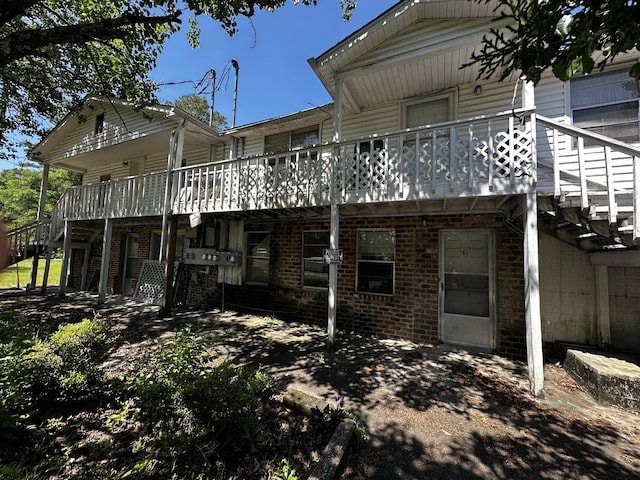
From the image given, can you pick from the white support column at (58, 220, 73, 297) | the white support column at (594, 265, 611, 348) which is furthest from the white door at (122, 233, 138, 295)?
the white support column at (594, 265, 611, 348)

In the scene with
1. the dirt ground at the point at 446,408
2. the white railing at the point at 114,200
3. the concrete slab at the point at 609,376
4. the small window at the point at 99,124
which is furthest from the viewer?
the small window at the point at 99,124

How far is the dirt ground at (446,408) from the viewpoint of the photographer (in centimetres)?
269

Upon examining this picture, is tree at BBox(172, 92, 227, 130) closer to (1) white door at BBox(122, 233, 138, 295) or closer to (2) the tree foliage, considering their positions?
(2) the tree foliage

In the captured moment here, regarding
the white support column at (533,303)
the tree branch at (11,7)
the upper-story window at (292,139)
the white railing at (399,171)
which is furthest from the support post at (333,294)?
the tree branch at (11,7)

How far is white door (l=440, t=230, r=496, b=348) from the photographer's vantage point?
585 cm

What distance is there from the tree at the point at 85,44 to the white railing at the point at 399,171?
2963mm

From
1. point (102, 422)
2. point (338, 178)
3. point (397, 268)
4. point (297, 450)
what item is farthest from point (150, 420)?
point (397, 268)

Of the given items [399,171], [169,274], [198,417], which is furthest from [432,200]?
[169,274]

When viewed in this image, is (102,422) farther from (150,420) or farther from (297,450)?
(297,450)

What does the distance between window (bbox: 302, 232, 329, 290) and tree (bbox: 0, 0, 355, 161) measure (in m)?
5.20

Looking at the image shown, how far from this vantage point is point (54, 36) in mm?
3611

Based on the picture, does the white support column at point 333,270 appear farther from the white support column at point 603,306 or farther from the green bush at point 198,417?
the white support column at point 603,306

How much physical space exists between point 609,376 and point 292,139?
865 centimetres

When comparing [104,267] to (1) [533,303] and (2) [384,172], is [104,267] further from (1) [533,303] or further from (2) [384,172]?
(1) [533,303]
